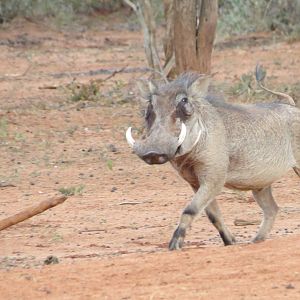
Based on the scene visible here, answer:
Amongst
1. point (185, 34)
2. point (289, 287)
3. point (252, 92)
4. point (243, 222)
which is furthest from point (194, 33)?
point (289, 287)

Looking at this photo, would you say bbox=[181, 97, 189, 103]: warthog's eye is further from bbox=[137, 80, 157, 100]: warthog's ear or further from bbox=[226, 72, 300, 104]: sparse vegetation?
bbox=[226, 72, 300, 104]: sparse vegetation

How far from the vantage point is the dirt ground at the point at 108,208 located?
241 inches

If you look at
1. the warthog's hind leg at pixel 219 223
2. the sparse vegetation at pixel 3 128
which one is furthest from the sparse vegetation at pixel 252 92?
the warthog's hind leg at pixel 219 223

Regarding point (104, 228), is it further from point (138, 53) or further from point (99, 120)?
point (138, 53)

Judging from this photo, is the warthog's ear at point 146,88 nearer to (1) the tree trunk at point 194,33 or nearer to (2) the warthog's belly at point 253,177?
(2) the warthog's belly at point 253,177

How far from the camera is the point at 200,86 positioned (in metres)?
8.17

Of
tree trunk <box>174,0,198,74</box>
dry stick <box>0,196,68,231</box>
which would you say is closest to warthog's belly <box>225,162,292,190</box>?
dry stick <box>0,196,68,231</box>

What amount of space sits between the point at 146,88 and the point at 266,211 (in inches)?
55.3

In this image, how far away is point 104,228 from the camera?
9477mm

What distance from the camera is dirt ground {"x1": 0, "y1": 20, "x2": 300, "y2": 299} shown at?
612 cm

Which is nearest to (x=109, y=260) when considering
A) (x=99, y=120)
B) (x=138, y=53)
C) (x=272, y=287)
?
(x=272, y=287)

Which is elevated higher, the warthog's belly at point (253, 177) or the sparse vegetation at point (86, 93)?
the warthog's belly at point (253, 177)

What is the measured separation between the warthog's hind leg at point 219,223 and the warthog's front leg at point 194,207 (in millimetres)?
339

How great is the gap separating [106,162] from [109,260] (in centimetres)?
571
